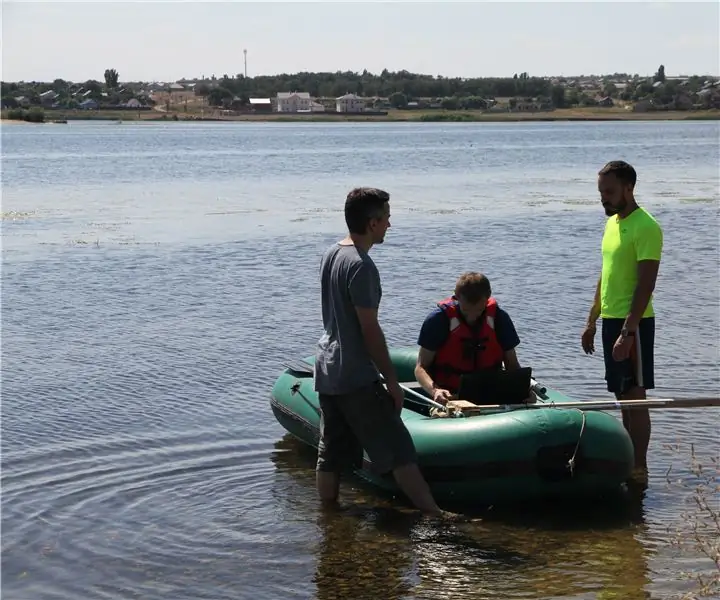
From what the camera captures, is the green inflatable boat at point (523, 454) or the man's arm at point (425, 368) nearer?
the green inflatable boat at point (523, 454)

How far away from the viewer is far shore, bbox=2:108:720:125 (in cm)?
13100

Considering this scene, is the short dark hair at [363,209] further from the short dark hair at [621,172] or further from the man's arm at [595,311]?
the man's arm at [595,311]

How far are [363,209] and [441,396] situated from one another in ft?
4.73

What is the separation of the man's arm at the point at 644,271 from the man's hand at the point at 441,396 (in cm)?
109

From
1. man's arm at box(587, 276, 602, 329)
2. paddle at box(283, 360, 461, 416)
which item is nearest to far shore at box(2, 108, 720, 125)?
paddle at box(283, 360, 461, 416)

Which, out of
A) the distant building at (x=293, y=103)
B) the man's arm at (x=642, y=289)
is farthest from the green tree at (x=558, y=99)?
the man's arm at (x=642, y=289)

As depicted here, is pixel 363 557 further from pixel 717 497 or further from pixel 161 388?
pixel 161 388

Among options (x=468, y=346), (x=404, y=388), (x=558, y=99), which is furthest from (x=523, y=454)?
(x=558, y=99)

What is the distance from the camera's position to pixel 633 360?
6.97 meters

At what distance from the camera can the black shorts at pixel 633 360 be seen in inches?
274

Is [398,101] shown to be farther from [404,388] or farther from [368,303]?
[368,303]

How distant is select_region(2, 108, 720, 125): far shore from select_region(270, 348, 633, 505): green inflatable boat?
118 meters

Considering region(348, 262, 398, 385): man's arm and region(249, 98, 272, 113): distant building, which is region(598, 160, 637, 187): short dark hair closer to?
region(348, 262, 398, 385): man's arm

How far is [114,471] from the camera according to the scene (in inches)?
305
